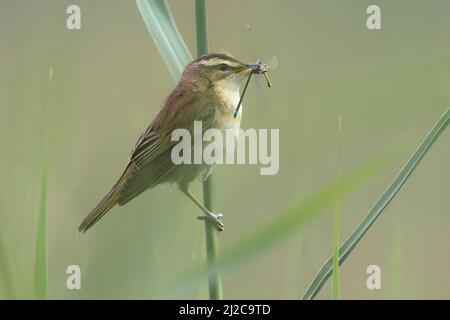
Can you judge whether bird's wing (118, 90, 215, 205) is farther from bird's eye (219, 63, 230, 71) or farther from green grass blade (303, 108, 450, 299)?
green grass blade (303, 108, 450, 299)

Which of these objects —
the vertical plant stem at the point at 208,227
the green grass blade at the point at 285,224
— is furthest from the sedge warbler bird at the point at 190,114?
the green grass blade at the point at 285,224

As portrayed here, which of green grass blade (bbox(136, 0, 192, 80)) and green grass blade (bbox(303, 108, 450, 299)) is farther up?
green grass blade (bbox(136, 0, 192, 80))

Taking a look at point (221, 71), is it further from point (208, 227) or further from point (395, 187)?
point (395, 187)

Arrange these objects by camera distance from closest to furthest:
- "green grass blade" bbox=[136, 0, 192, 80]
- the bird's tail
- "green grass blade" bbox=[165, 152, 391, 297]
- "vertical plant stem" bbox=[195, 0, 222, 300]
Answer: "green grass blade" bbox=[165, 152, 391, 297], "vertical plant stem" bbox=[195, 0, 222, 300], "green grass blade" bbox=[136, 0, 192, 80], the bird's tail

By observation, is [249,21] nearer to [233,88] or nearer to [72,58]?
[72,58]

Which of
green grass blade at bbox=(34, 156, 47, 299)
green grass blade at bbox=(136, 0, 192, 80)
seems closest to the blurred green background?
green grass blade at bbox=(34, 156, 47, 299)

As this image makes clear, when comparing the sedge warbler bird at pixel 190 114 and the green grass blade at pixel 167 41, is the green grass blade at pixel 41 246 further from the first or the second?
the sedge warbler bird at pixel 190 114

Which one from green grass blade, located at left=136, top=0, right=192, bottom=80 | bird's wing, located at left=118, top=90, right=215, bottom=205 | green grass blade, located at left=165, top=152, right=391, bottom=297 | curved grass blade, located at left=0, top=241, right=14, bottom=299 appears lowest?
curved grass blade, located at left=0, top=241, right=14, bottom=299
